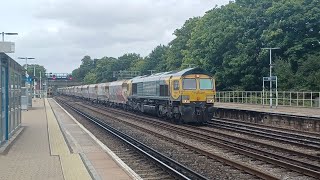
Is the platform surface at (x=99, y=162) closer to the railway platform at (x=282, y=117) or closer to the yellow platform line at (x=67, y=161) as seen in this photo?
the yellow platform line at (x=67, y=161)

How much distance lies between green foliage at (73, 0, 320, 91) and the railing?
1903 mm

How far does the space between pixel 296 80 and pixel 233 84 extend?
10.3m

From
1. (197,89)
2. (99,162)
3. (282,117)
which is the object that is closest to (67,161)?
(99,162)

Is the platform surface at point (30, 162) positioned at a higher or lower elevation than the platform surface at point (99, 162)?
higher

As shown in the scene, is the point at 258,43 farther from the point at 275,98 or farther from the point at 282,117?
the point at 282,117

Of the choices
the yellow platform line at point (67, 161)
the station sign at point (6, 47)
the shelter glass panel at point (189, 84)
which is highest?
the station sign at point (6, 47)

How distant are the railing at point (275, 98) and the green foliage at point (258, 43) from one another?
190 centimetres

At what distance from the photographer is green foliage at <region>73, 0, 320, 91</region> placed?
43281 millimetres

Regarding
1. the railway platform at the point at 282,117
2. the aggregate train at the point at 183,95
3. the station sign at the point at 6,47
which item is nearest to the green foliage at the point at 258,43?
the railway platform at the point at 282,117

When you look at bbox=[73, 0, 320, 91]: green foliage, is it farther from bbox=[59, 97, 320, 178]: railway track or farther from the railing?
bbox=[59, 97, 320, 178]: railway track

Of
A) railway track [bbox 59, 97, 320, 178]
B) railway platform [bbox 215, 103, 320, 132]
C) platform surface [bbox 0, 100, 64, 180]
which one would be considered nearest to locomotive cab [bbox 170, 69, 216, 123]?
railway platform [bbox 215, 103, 320, 132]

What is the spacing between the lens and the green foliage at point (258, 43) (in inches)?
1704

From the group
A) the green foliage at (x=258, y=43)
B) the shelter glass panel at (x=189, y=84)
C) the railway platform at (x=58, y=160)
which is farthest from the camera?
the green foliage at (x=258, y=43)

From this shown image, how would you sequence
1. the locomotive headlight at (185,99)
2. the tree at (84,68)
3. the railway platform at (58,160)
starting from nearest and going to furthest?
1. the railway platform at (58,160)
2. the locomotive headlight at (185,99)
3. the tree at (84,68)
